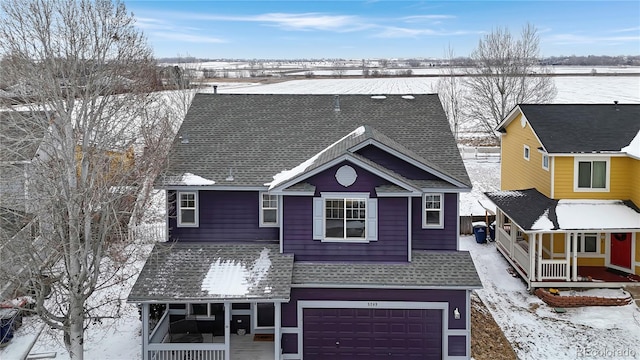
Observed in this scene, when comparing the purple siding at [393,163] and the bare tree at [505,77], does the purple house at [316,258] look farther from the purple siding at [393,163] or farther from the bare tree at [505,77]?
the bare tree at [505,77]

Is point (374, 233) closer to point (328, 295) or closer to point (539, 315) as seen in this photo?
point (328, 295)

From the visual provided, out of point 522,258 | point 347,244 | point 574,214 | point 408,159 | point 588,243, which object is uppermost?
point 408,159

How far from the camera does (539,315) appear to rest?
1894 cm

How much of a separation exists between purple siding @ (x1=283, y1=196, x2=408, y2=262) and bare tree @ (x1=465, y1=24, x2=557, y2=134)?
30.2 metres

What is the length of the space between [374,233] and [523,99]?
32284 millimetres

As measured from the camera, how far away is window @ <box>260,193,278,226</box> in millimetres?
17547

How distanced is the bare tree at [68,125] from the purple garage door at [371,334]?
20.6 ft

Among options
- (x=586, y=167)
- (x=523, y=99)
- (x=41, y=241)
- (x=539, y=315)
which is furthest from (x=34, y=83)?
(x=523, y=99)

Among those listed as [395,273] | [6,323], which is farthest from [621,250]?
[6,323]

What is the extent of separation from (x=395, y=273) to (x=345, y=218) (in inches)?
82.9

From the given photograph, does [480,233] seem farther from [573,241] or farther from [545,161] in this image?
[573,241]

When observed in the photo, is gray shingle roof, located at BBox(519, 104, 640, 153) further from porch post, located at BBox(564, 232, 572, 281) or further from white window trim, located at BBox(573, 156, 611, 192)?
porch post, located at BBox(564, 232, 572, 281)

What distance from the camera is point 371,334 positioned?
16422 millimetres

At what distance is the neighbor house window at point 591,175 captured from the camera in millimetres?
22047
